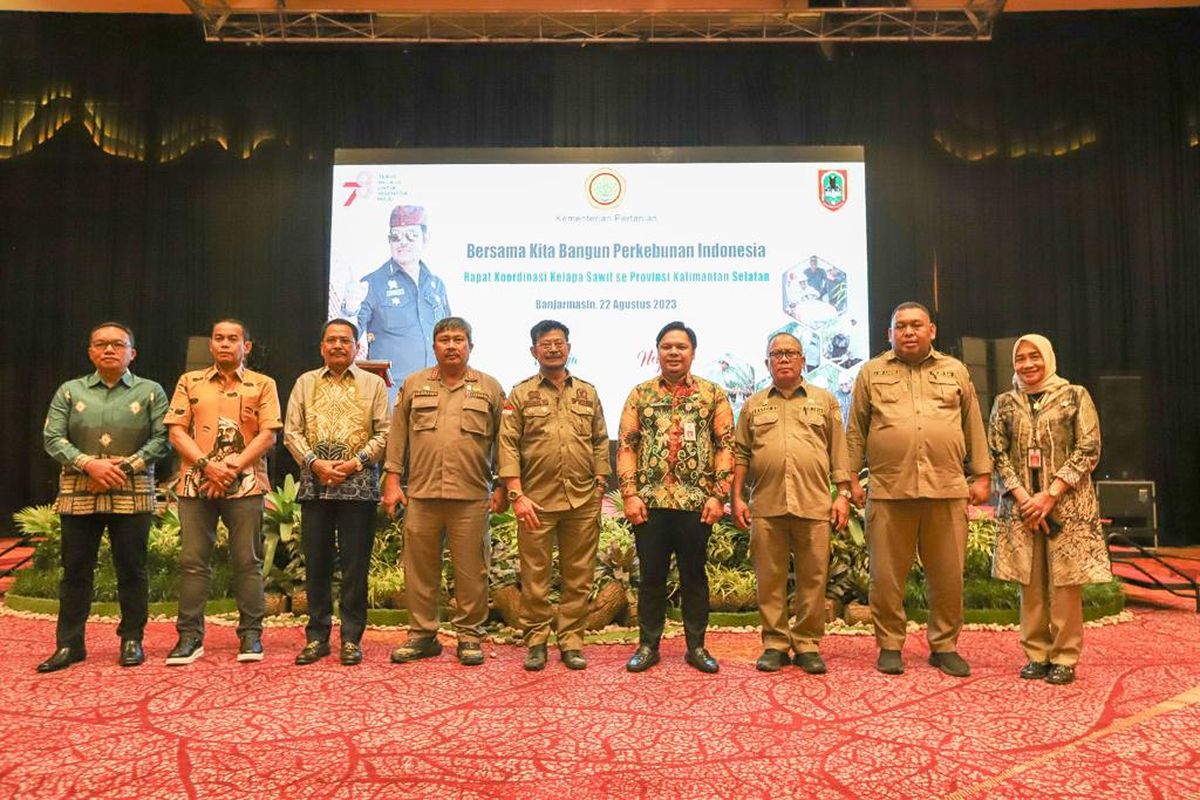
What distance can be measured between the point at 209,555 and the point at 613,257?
4.62m

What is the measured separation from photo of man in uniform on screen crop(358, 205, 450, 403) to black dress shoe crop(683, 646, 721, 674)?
4.48 meters

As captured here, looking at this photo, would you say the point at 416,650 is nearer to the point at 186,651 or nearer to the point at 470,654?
the point at 470,654

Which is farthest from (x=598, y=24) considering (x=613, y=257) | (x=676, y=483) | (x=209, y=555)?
(x=209, y=555)

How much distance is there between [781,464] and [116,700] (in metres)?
2.59

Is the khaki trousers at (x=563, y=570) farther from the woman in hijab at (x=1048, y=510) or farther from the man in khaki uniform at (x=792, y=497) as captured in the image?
the woman in hijab at (x=1048, y=510)

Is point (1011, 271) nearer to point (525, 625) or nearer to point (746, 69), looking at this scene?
point (746, 69)

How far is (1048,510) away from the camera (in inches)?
119

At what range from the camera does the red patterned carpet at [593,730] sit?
6.72ft

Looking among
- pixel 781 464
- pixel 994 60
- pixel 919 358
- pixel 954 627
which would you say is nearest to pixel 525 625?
pixel 781 464

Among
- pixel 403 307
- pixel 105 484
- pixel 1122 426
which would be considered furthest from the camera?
pixel 403 307

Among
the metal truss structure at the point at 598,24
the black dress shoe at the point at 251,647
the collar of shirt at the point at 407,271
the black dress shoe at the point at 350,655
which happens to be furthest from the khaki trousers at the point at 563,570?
the metal truss structure at the point at 598,24

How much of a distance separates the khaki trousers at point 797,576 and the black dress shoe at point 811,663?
0.07ft

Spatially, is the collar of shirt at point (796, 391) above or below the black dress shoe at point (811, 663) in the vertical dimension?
above

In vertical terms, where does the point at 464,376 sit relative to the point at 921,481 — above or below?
above
